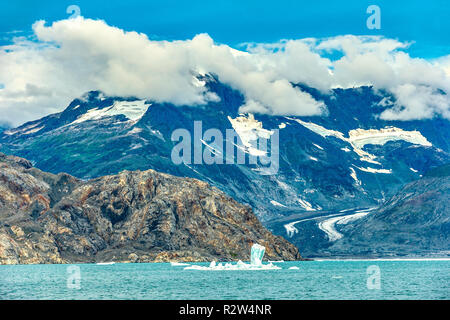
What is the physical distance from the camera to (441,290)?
19812 cm
